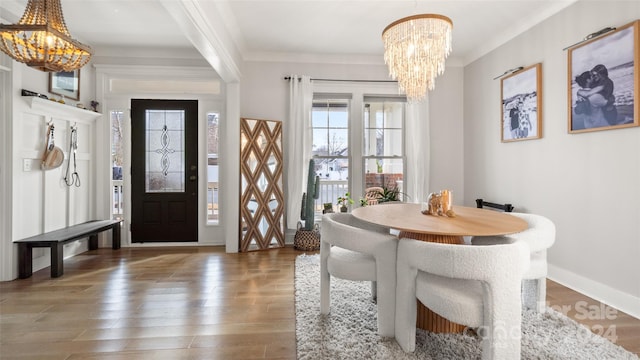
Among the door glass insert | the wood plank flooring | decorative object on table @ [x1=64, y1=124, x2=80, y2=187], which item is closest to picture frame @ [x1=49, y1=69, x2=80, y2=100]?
decorative object on table @ [x1=64, y1=124, x2=80, y2=187]

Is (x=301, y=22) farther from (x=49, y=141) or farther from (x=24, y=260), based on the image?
(x=24, y=260)

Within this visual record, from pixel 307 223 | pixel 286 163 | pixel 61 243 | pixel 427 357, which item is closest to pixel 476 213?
pixel 427 357

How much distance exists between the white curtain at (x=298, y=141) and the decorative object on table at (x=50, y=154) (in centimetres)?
269

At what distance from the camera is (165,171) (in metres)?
4.51

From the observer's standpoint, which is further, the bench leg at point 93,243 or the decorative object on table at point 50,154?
the bench leg at point 93,243

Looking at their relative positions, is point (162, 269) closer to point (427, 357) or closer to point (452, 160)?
point (427, 357)

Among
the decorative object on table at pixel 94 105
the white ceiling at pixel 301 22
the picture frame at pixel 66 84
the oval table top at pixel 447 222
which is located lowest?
the oval table top at pixel 447 222

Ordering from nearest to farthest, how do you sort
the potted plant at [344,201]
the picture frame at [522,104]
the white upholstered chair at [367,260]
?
the white upholstered chair at [367,260] → the picture frame at [522,104] → the potted plant at [344,201]

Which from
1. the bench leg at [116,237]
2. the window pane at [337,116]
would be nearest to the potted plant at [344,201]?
the window pane at [337,116]

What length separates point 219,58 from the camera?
3.34m

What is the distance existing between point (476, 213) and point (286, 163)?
109 inches

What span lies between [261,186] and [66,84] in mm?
2646

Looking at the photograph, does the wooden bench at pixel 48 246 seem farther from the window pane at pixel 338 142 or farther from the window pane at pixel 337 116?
the window pane at pixel 337 116

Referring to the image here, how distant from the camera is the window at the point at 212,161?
458cm
